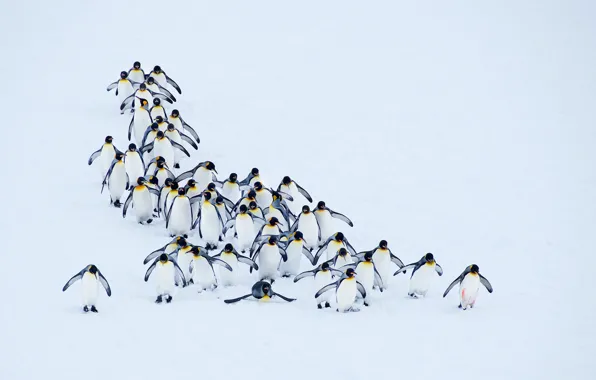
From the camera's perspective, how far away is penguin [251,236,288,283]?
10008 mm

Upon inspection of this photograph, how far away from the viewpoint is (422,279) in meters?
10.0

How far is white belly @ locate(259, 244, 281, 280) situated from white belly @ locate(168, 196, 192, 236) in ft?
4.36

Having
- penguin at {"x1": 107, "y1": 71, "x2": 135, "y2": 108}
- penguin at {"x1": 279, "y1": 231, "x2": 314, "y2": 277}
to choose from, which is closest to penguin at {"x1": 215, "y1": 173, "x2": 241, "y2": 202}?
penguin at {"x1": 279, "y1": 231, "x2": 314, "y2": 277}

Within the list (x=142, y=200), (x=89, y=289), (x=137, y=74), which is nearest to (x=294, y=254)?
(x=142, y=200)

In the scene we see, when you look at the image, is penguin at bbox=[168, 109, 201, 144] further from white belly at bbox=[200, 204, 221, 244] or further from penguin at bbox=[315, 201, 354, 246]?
penguin at bbox=[315, 201, 354, 246]

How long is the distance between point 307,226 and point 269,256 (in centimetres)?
91

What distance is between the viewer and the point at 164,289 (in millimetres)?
9438

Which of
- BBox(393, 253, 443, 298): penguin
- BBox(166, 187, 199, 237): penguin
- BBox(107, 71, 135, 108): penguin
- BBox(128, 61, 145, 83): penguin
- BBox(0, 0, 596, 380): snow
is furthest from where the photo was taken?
BBox(128, 61, 145, 83): penguin

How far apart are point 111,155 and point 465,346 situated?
231 inches

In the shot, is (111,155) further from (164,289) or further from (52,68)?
(52,68)

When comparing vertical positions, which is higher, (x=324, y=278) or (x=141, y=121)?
(x=141, y=121)

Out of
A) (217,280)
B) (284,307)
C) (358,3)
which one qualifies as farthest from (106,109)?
(358,3)

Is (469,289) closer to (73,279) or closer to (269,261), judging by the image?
(269,261)

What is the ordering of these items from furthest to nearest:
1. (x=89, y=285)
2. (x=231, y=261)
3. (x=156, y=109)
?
(x=156, y=109) → (x=231, y=261) → (x=89, y=285)
